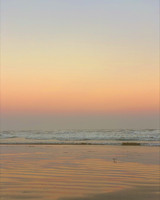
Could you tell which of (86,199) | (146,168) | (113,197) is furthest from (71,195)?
(146,168)

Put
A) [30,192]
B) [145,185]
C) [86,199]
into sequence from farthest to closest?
[145,185], [30,192], [86,199]

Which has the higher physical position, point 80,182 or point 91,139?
point 91,139

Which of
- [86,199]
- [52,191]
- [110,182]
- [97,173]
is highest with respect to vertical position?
[97,173]

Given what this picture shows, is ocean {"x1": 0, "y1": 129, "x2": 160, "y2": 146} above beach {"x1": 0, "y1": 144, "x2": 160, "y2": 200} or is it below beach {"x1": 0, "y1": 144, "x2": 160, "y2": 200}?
above

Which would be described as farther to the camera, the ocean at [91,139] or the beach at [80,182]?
the ocean at [91,139]

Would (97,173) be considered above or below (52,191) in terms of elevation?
above

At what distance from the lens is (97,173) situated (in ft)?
27.7

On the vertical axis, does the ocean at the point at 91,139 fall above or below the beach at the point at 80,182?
above

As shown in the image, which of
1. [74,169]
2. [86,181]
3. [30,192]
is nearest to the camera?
→ [30,192]

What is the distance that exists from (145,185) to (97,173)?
81.6 inches

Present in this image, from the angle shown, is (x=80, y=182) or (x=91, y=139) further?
(x=91, y=139)

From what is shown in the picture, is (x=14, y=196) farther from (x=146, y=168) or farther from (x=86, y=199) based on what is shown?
(x=146, y=168)

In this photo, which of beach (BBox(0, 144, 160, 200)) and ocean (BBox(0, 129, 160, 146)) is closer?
beach (BBox(0, 144, 160, 200))

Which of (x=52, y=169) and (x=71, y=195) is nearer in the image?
(x=71, y=195)
